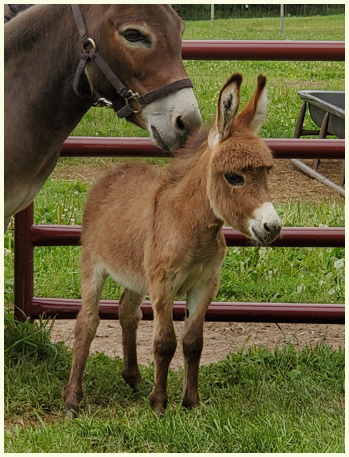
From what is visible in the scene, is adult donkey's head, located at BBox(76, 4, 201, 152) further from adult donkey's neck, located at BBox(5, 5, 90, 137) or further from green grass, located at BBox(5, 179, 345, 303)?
green grass, located at BBox(5, 179, 345, 303)

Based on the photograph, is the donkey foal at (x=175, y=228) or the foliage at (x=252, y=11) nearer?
the donkey foal at (x=175, y=228)

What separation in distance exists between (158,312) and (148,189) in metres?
0.63

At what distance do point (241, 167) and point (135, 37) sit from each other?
0.66 m

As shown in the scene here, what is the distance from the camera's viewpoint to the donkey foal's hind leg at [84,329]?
13.2ft

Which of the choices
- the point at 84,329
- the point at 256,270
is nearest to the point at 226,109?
the point at 84,329

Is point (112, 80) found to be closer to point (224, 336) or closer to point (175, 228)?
point (175, 228)

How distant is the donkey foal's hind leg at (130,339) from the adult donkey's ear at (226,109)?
1047mm

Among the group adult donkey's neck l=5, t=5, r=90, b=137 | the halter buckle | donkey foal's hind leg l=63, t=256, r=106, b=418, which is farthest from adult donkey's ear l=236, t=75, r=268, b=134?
donkey foal's hind leg l=63, t=256, r=106, b=418

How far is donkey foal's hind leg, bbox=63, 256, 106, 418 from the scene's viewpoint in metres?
4.01

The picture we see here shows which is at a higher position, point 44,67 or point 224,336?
point 44,67

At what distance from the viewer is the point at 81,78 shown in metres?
3.54

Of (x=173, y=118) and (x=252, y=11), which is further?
(x=252, y=11)

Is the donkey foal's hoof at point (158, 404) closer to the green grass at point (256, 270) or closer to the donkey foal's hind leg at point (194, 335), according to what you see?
the donkey foal's hind leg at point (194, 335)

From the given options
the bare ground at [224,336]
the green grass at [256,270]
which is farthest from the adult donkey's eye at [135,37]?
the green grass at [256,270]
